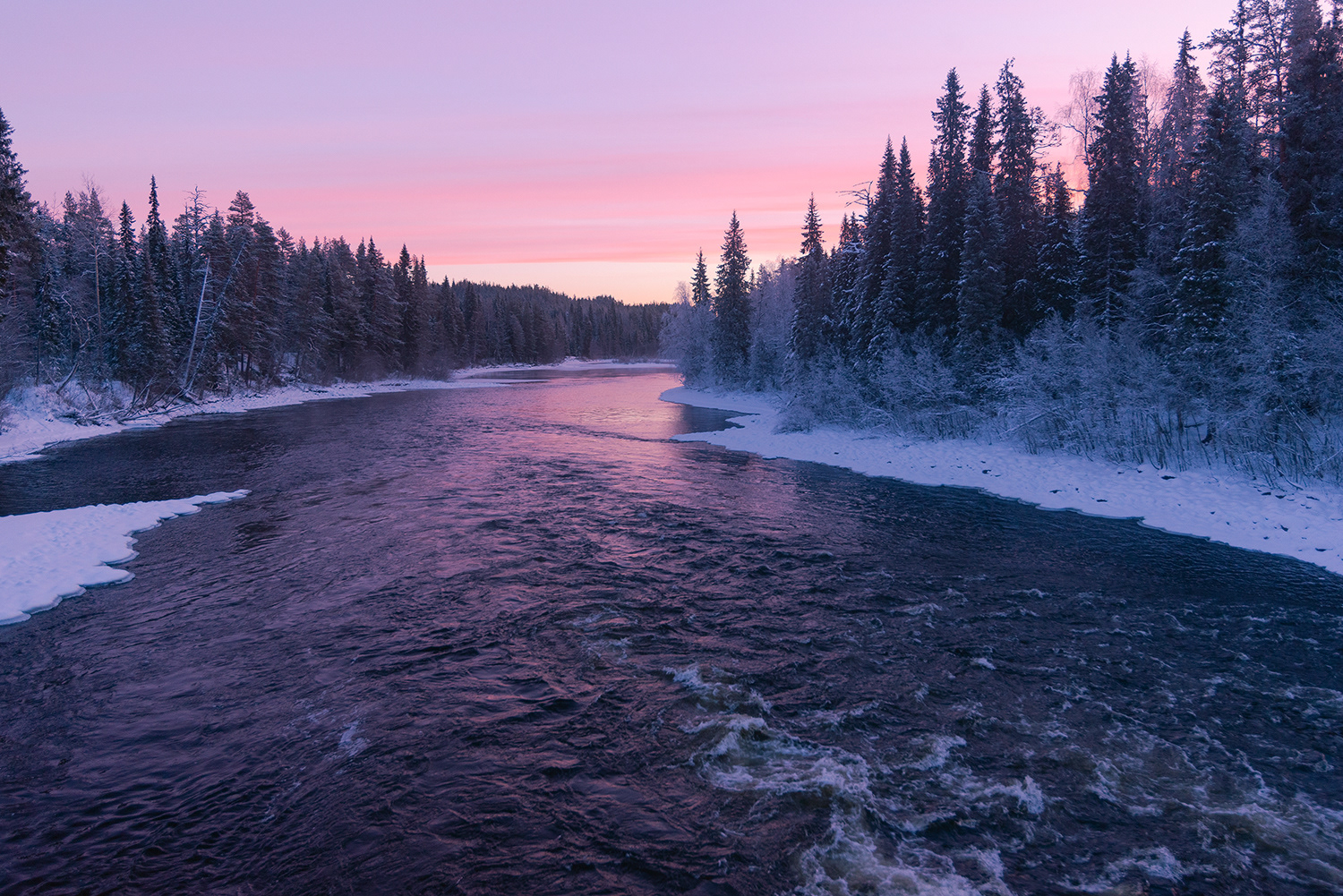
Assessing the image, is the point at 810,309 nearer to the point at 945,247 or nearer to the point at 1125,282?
the point at 945,247

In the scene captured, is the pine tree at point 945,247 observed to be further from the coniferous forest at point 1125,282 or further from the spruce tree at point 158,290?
the spruce tree at point 158,290

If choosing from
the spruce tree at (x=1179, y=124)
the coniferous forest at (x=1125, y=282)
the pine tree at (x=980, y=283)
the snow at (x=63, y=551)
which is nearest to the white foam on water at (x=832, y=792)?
the snow at (x=63, y=551)

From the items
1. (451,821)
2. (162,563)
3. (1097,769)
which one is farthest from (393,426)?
(1097,769)

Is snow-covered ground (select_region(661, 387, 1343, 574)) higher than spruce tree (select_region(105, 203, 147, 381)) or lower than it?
lower

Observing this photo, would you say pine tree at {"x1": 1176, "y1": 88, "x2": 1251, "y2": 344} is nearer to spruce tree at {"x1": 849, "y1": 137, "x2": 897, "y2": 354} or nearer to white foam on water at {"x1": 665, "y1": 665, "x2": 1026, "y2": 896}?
spruce tree at {"x1": 849, "y1": 137, "x2": 897, "y2": 354}

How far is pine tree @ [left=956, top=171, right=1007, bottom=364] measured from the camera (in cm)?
3350

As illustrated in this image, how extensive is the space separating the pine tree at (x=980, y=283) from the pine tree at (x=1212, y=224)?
768 centimetres

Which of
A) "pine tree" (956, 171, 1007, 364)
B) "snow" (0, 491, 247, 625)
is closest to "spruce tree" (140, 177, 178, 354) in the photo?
"snow" (0, 491, 247, 625)

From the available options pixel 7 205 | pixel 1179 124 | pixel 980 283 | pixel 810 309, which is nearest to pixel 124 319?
pixel 7 205

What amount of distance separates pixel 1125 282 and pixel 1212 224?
620 centimetres

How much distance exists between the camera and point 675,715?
839cm

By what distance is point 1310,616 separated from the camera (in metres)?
11.6

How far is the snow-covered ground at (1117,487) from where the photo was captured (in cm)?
1617

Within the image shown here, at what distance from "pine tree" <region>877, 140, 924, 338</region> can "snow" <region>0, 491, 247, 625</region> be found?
3489cm
